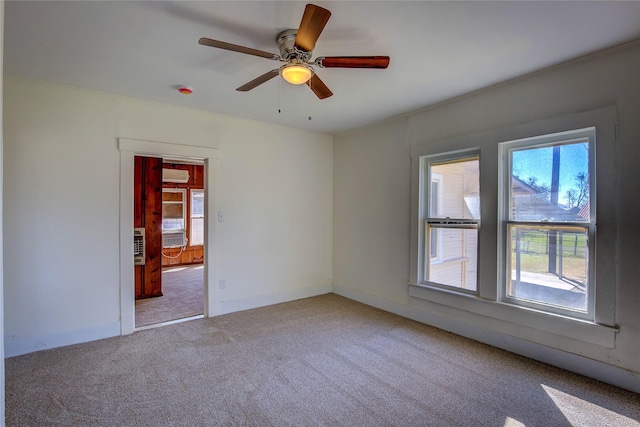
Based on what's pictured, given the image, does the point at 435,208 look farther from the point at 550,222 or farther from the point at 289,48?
the point at 289,48

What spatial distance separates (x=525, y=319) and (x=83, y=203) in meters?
4.41

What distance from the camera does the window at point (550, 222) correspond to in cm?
265

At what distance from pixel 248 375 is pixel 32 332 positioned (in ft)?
7.10

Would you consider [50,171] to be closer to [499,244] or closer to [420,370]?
[420,370]

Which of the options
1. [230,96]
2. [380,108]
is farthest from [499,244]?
[230,96]

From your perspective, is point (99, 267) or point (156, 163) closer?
point (99, 267)

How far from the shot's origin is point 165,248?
24.3 ft

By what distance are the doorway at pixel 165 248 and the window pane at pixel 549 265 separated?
3672 millimetres

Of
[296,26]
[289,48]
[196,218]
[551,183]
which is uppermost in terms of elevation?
[296,26]

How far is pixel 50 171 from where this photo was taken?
121 inches

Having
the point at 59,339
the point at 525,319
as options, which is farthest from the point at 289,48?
the point at 59,339

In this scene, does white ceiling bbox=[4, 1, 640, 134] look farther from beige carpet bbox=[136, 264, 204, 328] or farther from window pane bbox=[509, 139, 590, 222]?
beige carpet bbox=[136, 264, 204, 328]

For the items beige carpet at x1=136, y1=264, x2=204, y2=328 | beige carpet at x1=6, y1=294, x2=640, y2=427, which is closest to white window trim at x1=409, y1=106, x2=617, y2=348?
beige carpet at x1=6, y1=294, x2=640, y2=427

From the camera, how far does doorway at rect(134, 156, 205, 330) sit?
437cm
